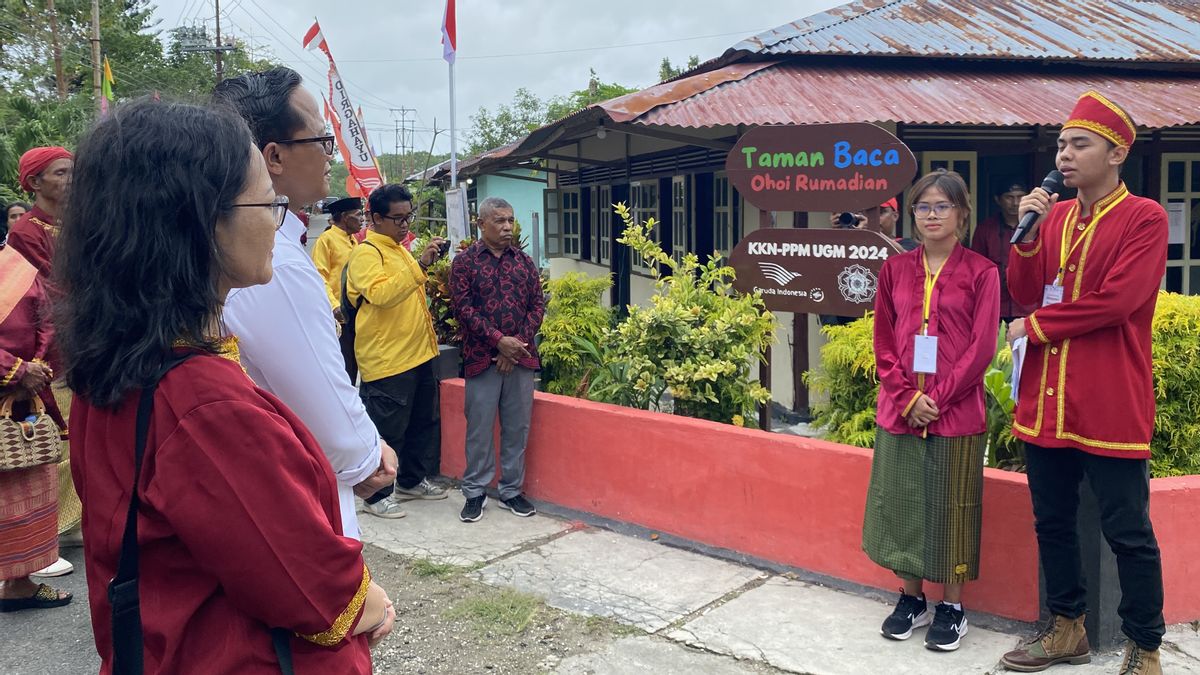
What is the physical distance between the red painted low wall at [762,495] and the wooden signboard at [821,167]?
1.13m

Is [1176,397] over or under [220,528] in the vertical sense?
under

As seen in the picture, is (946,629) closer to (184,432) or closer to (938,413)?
(938,413)

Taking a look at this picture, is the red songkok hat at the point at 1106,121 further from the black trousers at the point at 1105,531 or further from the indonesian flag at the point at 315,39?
the indonesian flag at the point at 315,39

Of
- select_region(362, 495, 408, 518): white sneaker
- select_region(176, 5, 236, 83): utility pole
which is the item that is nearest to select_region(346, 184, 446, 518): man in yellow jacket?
select_region(362, 495, 408, 518): white sneaker

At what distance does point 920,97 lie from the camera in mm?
7465

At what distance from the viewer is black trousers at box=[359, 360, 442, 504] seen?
208 inches

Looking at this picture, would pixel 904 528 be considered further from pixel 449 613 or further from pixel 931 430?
pixel 449 613

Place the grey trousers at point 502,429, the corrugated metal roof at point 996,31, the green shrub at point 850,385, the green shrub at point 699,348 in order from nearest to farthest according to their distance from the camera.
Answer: the green shrub at point 850,385
the green shrub at point 699,348
the grey trousers at point 502,429
the corrugated metal roof at point 996,31

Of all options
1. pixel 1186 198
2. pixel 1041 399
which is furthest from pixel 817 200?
pixel 1186 198

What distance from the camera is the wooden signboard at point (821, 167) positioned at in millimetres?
4223

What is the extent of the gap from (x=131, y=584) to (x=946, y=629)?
2.95m

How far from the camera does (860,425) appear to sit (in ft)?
15.1

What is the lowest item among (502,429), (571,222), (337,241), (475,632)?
(475,632)

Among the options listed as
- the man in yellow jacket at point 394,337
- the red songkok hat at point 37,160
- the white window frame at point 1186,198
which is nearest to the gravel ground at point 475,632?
the man in yellow jacket at point 394,337
